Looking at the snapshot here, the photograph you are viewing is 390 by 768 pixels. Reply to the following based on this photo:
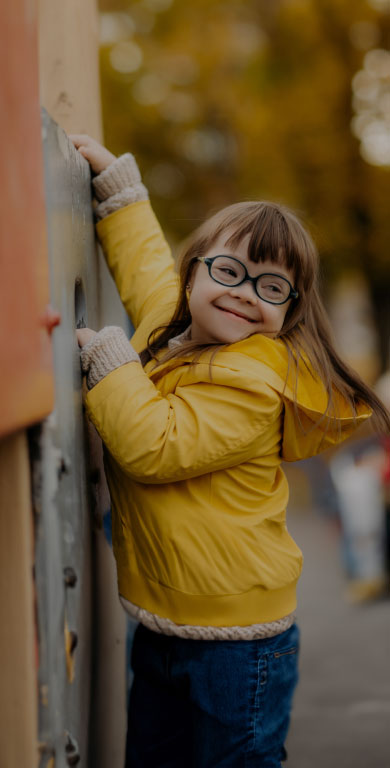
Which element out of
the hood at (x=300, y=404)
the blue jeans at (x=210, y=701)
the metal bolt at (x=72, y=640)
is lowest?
the blue jeans at (x=210, y=701)

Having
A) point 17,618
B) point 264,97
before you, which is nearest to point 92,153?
point 17,618

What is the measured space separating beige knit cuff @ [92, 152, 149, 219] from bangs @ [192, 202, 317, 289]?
0.34m

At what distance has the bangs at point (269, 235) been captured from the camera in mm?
1771

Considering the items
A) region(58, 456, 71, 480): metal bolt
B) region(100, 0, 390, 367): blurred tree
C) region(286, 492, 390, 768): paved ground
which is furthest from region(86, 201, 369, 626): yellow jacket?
region(100, 0, 390, 367): blurred tree

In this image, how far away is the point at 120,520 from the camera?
1834 millimetres

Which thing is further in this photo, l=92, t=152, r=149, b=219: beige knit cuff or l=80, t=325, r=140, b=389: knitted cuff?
l=92, t=152, r=149, b=219: beige knit cuff

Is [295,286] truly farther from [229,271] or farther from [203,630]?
[203,630]

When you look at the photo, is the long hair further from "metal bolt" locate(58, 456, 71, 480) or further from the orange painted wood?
the orange painted wood

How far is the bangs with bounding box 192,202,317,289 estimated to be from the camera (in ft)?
5.81

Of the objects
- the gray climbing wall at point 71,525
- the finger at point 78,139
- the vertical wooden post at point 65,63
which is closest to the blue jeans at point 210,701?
the gray climbing wall at point 71,525

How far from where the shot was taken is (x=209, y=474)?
1.76 metres

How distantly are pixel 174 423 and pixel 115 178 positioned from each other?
2.46 ft

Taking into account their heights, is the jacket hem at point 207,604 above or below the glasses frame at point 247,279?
below

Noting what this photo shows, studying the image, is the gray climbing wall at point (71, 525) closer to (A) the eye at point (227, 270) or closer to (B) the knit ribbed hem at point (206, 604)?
(B) the knit ribbed hem at point (206, 604)
